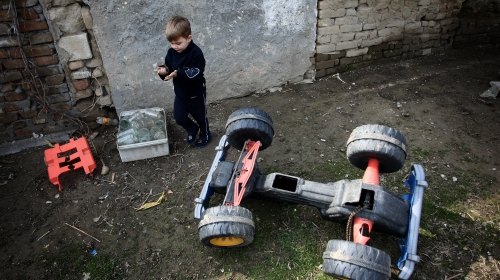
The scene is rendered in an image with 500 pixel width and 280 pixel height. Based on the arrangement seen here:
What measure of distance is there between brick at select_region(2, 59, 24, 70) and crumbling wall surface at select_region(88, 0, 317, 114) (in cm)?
88

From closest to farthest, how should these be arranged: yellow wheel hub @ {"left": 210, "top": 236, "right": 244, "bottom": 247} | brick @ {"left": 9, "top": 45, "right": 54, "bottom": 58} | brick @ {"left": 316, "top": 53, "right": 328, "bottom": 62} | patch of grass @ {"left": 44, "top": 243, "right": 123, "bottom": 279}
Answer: yellow wheel hub @ {"left": 210, "top": 236, "right": 244, "bottom": 247}
patch of grass @ {"left": 44, "top": 243, "right": 123, "bottom": 279}
brick @ {"left": 9, "top": 45, "right": 54, "bottom": 58}
brick @ {"left": 316, "top": 53, "right": 328, "bottom": 62}

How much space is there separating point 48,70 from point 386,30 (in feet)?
15.4

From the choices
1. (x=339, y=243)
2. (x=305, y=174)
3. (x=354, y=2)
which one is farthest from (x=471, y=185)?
(x=354, y=2)

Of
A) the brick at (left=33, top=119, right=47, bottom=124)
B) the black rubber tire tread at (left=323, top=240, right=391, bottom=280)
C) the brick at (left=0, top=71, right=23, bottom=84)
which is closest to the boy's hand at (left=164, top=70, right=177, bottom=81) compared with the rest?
the brick at (left=0, top=71, right=23, bottom=84)

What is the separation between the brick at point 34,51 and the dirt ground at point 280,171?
1.15 metres

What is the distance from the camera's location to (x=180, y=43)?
3.38 meters

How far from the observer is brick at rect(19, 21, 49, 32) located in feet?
12.3

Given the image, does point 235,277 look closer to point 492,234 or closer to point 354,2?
point 492,234

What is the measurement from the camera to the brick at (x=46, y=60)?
157 inches

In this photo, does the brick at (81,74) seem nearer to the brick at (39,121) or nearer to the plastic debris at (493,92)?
the brick at (39,121)

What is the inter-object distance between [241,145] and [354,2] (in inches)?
115

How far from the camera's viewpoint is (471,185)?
3516 millimetres

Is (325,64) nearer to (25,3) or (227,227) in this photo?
(227,227)

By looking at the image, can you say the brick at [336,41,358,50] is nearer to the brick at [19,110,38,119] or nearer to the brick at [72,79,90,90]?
the brick at [72,79,90,90]
